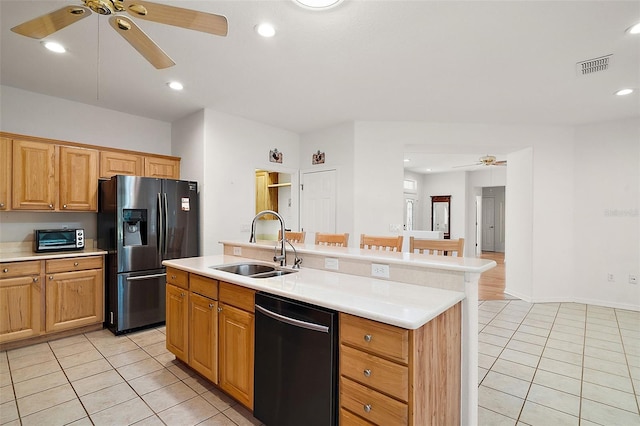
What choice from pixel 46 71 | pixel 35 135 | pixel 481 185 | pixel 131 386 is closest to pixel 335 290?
pixel 131 386

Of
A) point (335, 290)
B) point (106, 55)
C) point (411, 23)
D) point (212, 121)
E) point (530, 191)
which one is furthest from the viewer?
point (530, 191)

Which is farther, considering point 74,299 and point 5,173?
point 74,299

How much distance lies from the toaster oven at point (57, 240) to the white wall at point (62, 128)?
224 mm

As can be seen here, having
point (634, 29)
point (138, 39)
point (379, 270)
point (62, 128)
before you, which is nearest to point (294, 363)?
point (379, 270)

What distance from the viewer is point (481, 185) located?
9.38 m

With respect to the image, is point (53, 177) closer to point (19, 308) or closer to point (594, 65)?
point (19, 308)

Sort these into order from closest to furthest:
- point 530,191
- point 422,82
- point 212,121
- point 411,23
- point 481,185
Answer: point 411,23, point 422,82, point 212,121, point 530,191, point 481,185

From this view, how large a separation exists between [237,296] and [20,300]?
2.59 meters

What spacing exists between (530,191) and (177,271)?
5.14m

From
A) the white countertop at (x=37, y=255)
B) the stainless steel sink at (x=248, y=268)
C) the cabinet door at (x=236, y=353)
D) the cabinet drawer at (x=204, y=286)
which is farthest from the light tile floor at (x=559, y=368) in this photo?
the white countertop at (x=37, y=255)

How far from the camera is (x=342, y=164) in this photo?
15.3 ft

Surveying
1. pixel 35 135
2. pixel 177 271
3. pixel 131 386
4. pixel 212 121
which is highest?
pixel 212 121

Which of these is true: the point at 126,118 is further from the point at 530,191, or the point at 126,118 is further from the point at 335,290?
the point at 530,191

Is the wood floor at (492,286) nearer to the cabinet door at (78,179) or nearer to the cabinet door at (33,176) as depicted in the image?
the cabinet door at (78,179)
